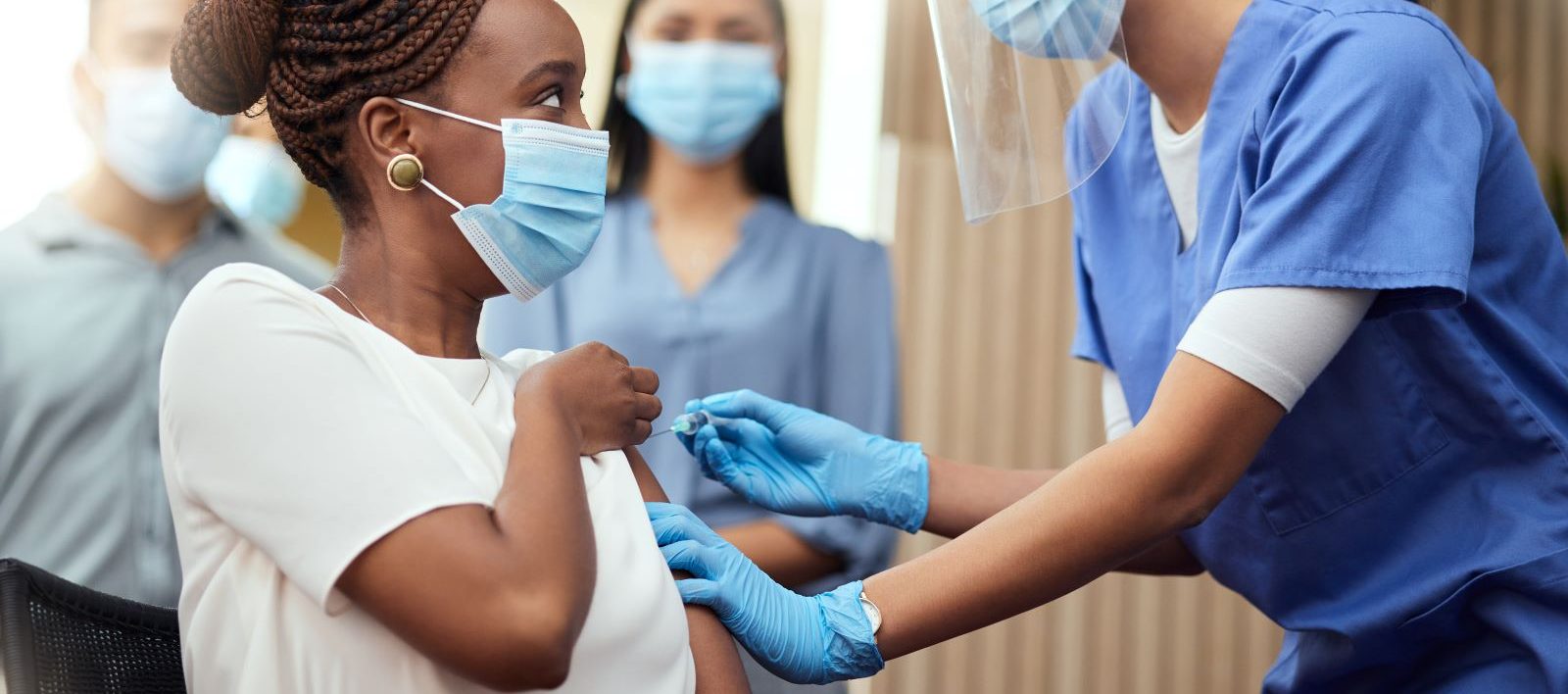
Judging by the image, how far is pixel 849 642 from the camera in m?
1.16

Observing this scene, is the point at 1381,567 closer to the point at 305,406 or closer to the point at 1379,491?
the point at 1379,491

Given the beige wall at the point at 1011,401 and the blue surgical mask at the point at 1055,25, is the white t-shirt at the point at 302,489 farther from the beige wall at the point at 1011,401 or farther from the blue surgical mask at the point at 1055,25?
the beige wall at the point at 1011,401

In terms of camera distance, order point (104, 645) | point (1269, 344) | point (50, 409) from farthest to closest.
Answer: point (50, 409) → point (1269, 344) → point (104, 645)

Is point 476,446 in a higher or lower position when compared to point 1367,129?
lower

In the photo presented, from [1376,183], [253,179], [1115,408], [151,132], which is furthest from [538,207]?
[253,179]

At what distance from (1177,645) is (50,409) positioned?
2.56m

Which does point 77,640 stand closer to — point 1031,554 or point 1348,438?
point 1031,554

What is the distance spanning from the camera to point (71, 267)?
219cm

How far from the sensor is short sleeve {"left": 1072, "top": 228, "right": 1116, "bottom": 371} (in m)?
1.67

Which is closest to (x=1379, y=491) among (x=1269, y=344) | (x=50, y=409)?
(x=1269, y=344)

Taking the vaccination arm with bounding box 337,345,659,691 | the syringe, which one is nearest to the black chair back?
the vaccination arm with bounding box 337,345,659,691

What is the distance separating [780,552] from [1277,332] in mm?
993

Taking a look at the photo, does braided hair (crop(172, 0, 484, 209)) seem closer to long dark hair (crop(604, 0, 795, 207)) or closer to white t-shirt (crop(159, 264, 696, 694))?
white t-shirt (crop(159, 264, 696, 694))

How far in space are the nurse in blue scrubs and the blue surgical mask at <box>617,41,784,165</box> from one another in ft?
3.12
